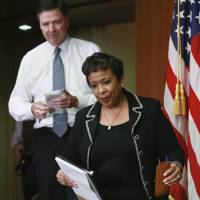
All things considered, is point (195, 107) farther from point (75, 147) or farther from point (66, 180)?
point (66, 180)

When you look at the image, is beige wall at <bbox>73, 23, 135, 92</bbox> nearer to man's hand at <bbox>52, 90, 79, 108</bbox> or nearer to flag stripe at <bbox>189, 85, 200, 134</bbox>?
flag stripe at <bbox>189, 85, 200, 134</bbox>

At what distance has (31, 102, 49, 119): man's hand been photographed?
6.32 feet

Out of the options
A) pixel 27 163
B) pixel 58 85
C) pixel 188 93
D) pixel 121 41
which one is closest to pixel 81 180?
pixel 58 85

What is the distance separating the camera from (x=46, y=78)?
2.11 meters

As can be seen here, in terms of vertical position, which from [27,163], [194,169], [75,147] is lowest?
[27,163]

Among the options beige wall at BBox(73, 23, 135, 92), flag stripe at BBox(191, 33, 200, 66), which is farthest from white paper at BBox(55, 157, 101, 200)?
beige wall at BBox(73, 23, 135, 92)

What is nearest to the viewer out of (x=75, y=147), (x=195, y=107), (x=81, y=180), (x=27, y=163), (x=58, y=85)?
(x=81, y=180)

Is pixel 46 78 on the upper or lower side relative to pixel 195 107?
upper

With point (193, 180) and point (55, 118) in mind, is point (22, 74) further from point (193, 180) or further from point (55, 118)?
point (193, 180)

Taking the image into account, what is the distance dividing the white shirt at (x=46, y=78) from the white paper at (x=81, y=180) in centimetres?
53

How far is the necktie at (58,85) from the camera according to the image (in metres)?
2.01

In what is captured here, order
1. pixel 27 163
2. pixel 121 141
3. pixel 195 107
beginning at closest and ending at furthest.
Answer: pixel 121 141, pixel 195 107, pixel 27 163

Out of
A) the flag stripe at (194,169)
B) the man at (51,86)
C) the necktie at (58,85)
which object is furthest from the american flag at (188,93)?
the necktie at (58,85)

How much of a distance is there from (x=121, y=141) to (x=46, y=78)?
2.16 ft
